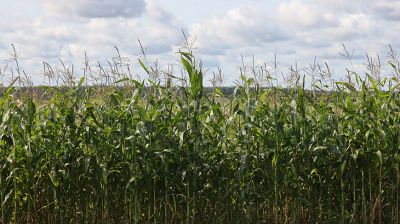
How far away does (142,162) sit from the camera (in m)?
6.83

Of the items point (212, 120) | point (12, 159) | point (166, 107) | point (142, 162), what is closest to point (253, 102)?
point (212, 120)

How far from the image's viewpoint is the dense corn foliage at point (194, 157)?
22.4 ft

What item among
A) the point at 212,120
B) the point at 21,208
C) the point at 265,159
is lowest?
the point at 21,208

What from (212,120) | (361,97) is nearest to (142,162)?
(212,120)

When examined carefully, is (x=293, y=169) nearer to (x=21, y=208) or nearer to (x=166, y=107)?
(x=166, y=107)

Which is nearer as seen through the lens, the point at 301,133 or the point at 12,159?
the point at 12,159

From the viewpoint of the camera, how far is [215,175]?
7121mm

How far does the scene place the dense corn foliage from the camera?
6832mm

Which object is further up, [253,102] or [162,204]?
[253,102]

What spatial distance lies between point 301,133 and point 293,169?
1.53 ft

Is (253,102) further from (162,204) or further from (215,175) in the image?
(162,204)

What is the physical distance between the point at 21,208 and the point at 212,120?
2.39 metres

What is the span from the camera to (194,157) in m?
6.85

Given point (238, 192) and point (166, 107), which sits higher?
point (166, 107)
